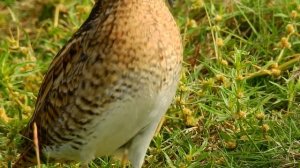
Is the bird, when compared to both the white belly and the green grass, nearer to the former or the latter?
the white belly

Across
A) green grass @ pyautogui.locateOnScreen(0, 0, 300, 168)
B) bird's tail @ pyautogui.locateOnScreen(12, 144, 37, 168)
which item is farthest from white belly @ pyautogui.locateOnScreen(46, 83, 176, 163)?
green grass @ pyautogui.locateOnScreen(0, 0, 300, 168)

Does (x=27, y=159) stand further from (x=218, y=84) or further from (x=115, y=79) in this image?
(x=218, y=84)

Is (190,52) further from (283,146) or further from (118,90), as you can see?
(118,90)

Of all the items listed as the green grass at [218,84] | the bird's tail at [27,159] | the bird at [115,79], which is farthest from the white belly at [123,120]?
the green grass at [218,84]

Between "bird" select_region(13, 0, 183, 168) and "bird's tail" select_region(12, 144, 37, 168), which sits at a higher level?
"bird" select_region(13, 0, 183, 168)

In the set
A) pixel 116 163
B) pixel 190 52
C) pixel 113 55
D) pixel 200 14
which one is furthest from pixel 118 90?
pixel 200 14

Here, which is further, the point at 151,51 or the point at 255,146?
the point at 255,146

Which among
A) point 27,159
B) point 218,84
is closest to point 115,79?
point 27,159
